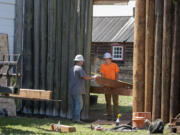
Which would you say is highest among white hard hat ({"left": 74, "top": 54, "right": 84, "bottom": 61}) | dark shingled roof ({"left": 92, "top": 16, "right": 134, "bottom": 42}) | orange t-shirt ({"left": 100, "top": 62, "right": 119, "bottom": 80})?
dark shingled roof ({"left": 92, "top": 16, "right": 134, "bottom": 42})

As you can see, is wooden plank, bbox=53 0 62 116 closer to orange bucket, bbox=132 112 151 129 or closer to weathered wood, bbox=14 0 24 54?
weathered wood, bbox=14 0 24 54

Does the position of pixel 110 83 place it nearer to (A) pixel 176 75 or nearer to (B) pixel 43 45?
(B) pixel 43 45

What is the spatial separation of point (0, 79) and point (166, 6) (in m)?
3.95

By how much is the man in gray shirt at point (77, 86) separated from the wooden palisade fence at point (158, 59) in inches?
59.0

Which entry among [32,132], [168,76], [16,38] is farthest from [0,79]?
[16,38]

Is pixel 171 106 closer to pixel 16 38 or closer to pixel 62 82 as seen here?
pixel 62 82

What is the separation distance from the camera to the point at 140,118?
11367mm

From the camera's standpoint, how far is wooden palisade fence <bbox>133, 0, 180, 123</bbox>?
1115cm

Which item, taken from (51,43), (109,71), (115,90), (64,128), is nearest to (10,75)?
(64,128)

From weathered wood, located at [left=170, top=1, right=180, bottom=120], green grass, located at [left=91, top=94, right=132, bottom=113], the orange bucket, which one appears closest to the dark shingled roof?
green grass, located at [left=91, top=94, right=132, bottom=113]

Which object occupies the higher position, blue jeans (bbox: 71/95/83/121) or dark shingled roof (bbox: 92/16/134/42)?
dark shingled roof (bbox: 92/16/134/42)

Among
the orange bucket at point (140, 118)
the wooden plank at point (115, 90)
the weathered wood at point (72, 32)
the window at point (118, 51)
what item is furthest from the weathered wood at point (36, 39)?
the window at point (118, 51)

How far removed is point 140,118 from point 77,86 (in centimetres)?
231

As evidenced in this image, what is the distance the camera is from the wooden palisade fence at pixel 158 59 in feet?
36.6
